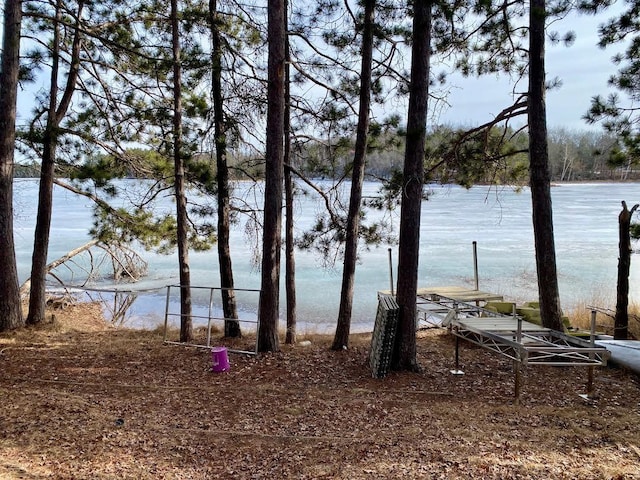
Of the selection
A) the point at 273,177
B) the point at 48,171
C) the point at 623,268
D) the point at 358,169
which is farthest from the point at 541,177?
the point at 48,171

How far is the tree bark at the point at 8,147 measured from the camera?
6.30 meters

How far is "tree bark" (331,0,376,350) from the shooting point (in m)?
6.22

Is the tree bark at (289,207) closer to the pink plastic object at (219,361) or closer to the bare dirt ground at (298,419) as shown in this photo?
the bare dirt ground at (298,419)

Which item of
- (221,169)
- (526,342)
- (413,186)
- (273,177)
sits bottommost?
(526,342)

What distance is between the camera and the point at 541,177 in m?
6.25

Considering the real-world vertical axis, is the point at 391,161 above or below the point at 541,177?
above

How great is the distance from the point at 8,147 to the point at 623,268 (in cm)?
883

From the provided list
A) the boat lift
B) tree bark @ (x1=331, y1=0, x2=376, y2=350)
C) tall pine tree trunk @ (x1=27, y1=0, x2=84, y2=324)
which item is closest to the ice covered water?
tall pine tree trunk @ (x1=27, y1=0, x2=84, y2=324)

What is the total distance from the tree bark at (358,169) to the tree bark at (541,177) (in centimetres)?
211

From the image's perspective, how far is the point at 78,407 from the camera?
3.97 meters

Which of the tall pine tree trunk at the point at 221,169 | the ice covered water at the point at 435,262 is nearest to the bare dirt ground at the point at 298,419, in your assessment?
the tall pine tree trunk at the point at 221,169

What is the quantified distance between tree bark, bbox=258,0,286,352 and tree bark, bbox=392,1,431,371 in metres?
1.60

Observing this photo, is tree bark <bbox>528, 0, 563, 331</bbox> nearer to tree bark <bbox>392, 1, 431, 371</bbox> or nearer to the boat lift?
the boat lift

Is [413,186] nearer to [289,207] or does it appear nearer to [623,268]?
[289,207]
